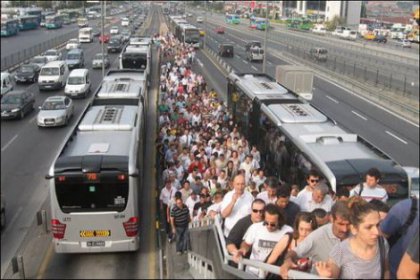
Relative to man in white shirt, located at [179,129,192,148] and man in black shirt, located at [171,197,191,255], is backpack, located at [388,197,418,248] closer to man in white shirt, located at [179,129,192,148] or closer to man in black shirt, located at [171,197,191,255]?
man in black shirt, located at [171,197,191,255]

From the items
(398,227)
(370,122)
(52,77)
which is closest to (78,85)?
(52,77)

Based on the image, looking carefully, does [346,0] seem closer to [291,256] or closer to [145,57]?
[145,57]

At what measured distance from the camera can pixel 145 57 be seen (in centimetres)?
3712

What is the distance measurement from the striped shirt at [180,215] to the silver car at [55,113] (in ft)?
54.8

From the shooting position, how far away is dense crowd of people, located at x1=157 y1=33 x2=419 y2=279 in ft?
15.3

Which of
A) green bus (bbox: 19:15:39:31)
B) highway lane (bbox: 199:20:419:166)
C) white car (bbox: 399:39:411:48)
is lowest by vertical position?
highway lane (bbox: 199:20:419:166)

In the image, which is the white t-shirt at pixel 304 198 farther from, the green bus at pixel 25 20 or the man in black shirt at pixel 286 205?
the green bus at pixel 25 20

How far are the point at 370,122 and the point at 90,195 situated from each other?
71.8 ft

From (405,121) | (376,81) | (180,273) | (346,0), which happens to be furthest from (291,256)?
(346,0)

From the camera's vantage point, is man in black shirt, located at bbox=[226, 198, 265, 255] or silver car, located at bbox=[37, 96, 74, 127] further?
silver car, located at bbox=[37, 96, 74, 127]

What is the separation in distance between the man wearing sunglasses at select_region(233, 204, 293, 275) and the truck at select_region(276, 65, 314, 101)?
74.2ft

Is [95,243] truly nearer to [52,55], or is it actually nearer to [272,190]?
[272,190]

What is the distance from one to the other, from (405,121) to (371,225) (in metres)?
28.0

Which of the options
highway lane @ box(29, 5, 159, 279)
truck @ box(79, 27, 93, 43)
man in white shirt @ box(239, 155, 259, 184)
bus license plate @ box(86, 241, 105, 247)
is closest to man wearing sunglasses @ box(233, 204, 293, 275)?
highway lane @ box(29, 5, 159, 279)
